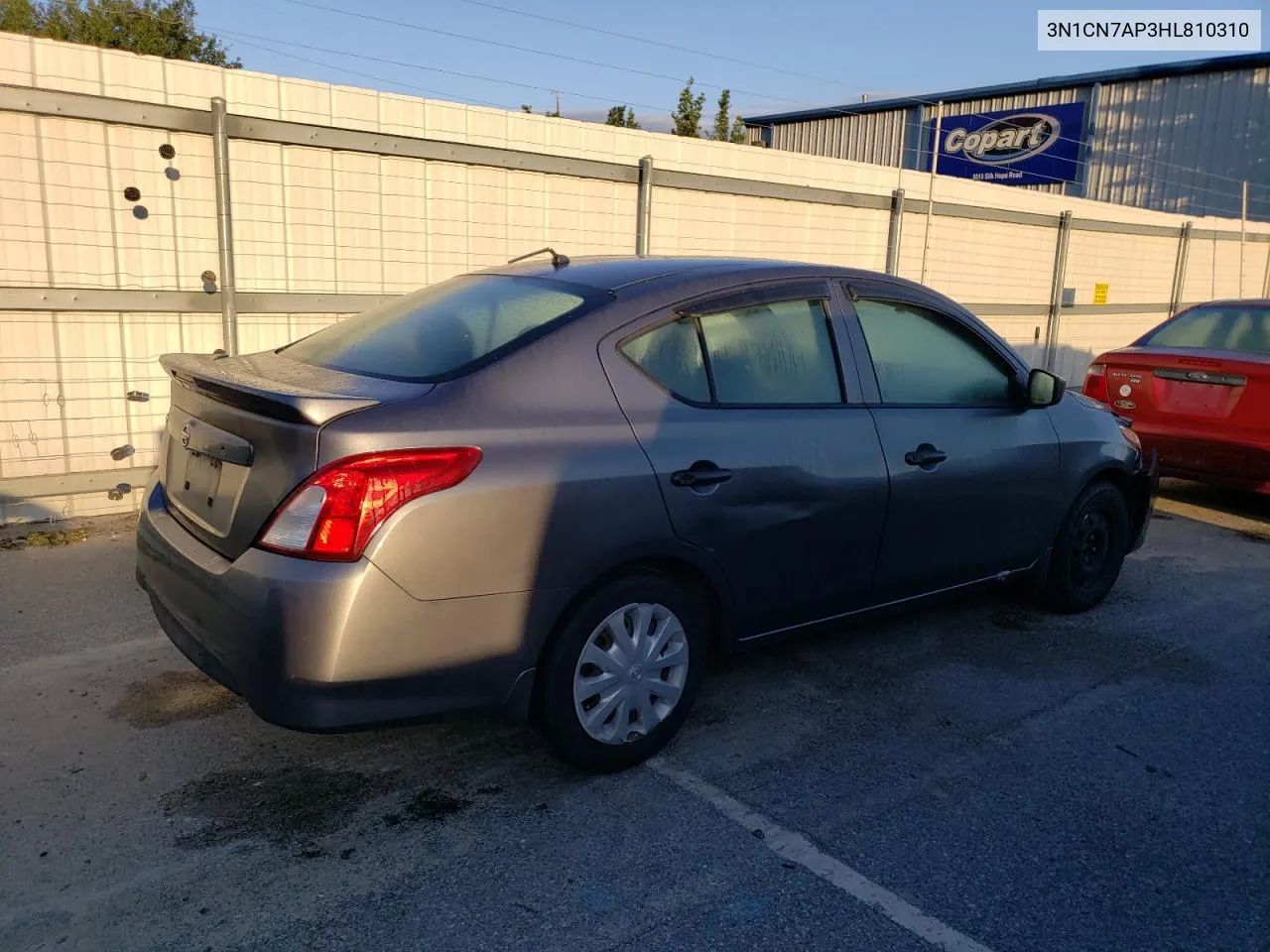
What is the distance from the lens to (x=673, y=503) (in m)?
3.27

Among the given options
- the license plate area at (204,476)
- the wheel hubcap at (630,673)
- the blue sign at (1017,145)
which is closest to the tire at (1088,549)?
the wheel hubcap at (630,673)

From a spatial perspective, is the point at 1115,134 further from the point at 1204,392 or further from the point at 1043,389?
the point at 1043,389

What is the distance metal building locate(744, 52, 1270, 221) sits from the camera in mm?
24656

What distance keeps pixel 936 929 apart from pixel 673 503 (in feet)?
4.64

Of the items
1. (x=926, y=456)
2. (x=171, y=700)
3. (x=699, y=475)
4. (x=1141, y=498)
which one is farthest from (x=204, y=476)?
(x=1141, y=498)

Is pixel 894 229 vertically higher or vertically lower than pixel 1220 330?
higher

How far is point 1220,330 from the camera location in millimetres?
7758

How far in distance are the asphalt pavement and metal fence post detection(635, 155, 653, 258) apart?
4.71 meters

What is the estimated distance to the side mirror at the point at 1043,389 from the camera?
4.46 meters

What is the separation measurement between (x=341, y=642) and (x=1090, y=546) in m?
3.88

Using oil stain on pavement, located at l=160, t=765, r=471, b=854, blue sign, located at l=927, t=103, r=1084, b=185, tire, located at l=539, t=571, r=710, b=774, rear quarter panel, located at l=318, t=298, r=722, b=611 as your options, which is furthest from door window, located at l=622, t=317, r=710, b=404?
blue sign, located at l=927, t=103, r=1084, b=185

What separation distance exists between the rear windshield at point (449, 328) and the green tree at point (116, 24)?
29.5 m

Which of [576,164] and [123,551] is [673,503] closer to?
[123,551]

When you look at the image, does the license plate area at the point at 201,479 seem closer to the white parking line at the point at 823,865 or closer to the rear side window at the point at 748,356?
the rear side window at the point at 748,356
